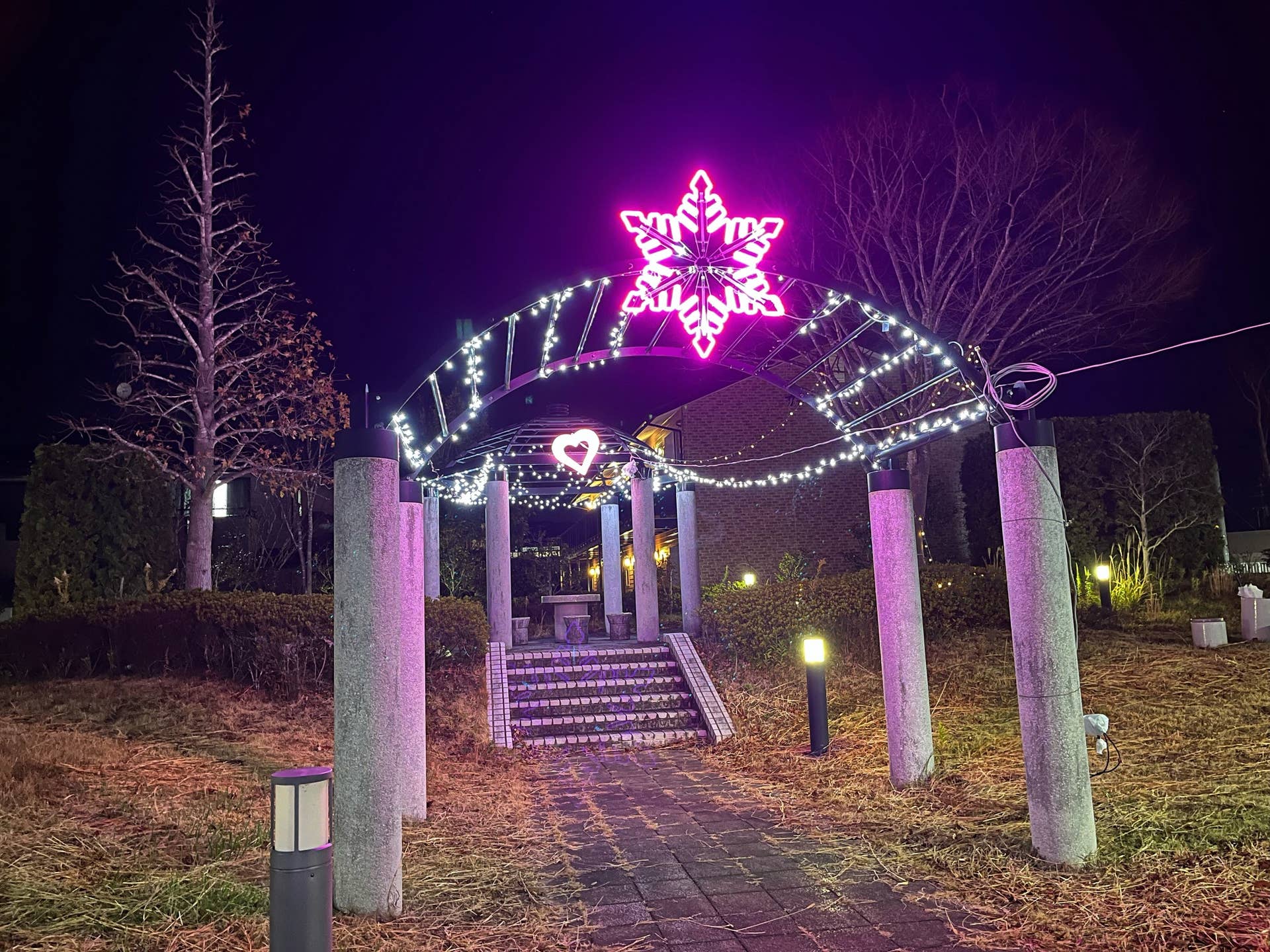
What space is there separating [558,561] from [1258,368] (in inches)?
803

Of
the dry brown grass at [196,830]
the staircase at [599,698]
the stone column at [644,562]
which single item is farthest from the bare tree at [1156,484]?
the dry brown grass at [196,830]

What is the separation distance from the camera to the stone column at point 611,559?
1734 centimetres

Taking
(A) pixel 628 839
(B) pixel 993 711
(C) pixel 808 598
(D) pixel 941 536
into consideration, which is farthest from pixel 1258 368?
(A) pixel 628 839

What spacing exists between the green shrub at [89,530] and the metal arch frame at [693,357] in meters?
9.44

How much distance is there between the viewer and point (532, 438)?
14.4 m

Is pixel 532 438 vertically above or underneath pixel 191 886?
above

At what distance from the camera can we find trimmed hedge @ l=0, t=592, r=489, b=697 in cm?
1031

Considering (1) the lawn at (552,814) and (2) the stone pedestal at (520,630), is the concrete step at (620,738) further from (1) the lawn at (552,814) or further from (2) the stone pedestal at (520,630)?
(2) the stone pedestal at (520,630)

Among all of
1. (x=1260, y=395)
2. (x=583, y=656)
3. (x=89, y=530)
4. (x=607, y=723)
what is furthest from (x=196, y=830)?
(x=1260, y=395)

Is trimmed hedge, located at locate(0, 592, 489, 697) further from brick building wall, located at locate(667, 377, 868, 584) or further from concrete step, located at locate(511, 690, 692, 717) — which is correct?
brick building wall, located at locate(667, 377, 868, 584)

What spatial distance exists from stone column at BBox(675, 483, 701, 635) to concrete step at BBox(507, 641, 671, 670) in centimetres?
146

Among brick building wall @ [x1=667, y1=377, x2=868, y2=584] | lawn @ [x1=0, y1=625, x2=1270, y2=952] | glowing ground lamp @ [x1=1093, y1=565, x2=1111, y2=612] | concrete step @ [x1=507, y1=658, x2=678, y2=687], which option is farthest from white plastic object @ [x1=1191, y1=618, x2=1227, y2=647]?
brick building wall @ [x1=667, y1=377, x2=868, y2=584]

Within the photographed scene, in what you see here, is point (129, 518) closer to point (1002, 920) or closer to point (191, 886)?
point (191, 886)

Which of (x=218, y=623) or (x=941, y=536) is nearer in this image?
(x=218, y=623)
